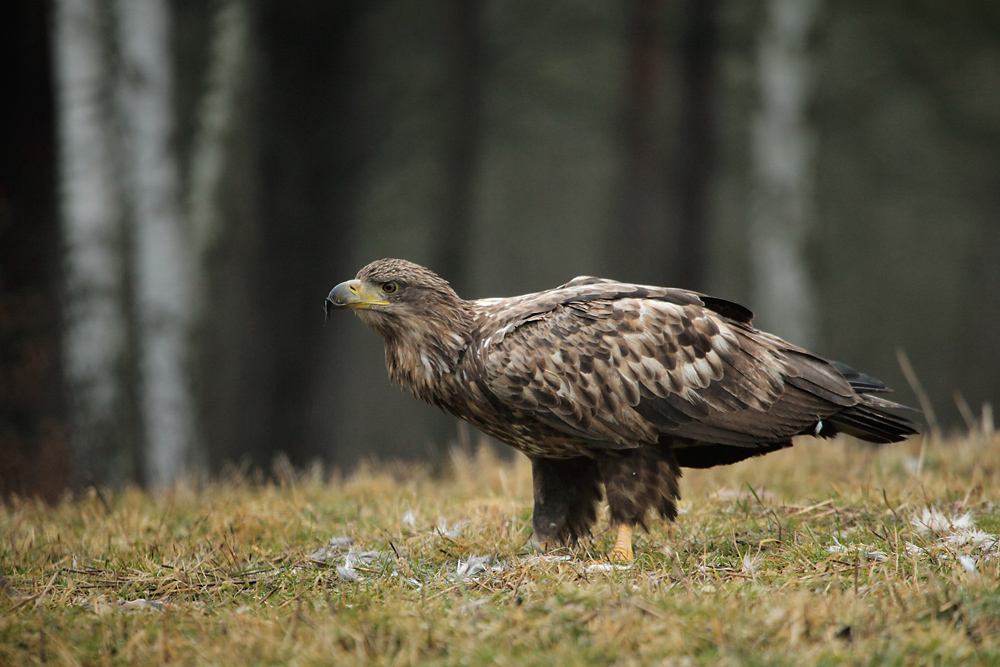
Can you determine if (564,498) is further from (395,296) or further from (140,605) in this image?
(140,605)

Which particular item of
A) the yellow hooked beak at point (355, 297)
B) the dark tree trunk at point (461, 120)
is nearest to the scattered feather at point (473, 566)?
the yellow hooked beak at point (355, 297)

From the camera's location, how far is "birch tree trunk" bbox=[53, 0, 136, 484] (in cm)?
912

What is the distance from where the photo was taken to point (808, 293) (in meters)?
13.0

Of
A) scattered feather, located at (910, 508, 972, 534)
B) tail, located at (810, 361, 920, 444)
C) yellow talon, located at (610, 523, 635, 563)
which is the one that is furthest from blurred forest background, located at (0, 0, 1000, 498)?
yellow talon, located at (610, 523, 635, 563)

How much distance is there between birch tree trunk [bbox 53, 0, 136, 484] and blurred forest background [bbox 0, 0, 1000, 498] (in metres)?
0.03

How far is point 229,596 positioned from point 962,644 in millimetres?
2788

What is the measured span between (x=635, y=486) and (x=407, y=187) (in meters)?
11.1

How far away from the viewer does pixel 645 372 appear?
4484 mm

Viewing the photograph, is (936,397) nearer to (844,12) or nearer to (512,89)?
(844,12)

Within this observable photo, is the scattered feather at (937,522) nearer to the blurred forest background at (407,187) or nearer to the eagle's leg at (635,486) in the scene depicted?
the eagle's leg at (635,486)

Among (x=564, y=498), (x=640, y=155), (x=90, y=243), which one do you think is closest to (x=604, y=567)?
(x=564, y=498)

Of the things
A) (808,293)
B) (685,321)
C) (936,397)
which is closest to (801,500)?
(685,321)

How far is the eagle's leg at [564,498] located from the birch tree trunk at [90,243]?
6.04 meters

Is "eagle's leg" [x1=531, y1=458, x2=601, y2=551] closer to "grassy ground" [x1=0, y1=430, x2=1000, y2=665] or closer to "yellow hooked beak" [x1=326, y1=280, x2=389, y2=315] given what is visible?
"grassy ground" [x1=0, y1=430, x2=1000, y2=665]
